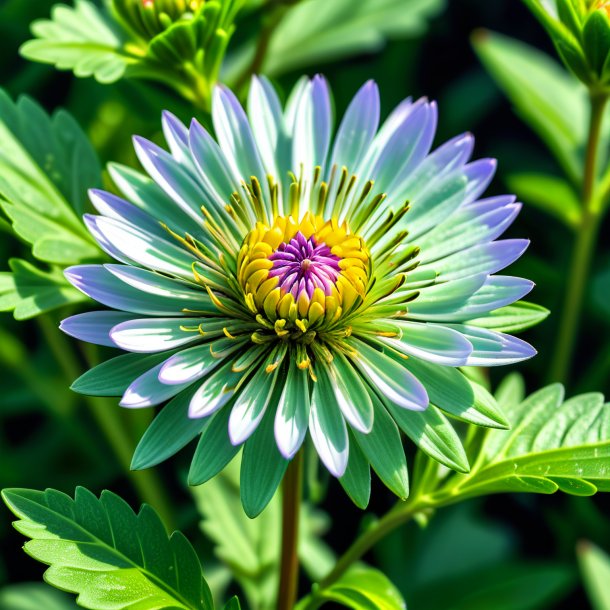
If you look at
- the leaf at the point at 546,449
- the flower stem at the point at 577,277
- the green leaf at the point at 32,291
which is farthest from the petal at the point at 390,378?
the flower stem at the point at 577,277

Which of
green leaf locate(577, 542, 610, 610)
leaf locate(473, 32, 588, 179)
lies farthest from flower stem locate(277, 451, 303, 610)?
leaf locate(473, 32, 588, 179)

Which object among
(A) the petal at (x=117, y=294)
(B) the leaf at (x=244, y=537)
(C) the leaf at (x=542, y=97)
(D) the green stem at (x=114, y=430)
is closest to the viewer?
(A) the petal at (x=117, y=294)

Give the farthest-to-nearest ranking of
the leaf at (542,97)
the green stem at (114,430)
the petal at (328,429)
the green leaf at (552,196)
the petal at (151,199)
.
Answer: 1. the leaf at (542,97)
2. the green leaf at (552,196)
3. the green stem at (114,430)
4. the petal at (151,199)
5. the petal at (328,429)

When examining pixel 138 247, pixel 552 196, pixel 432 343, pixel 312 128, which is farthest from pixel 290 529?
pixel 552 196

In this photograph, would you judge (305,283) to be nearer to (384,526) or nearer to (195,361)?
(195,361)

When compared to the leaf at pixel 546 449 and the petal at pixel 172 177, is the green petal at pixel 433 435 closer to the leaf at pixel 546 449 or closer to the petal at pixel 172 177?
the leaf at pixel 546 449

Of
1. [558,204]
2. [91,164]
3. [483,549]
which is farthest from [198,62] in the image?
[483,549]

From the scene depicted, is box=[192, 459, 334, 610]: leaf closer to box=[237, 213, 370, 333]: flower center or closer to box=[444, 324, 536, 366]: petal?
box=[237, 213, 370, 333]: flower center
